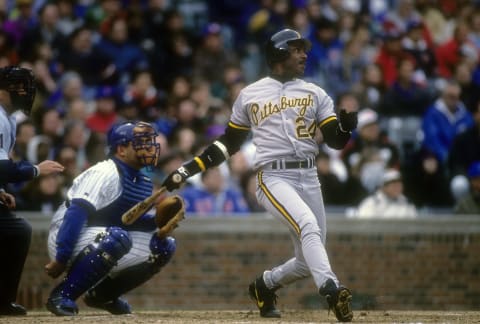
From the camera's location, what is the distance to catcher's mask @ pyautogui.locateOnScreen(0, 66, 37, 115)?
364 inches

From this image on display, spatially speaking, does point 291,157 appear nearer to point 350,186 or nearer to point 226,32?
point 350,186

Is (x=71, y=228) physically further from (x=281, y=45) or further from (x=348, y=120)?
(x=348, y=120)

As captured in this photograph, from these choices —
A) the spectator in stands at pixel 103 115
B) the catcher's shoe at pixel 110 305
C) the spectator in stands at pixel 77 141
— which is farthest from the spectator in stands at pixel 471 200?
the catcher's shoe at pixel 110 305

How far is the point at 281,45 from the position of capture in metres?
9.07

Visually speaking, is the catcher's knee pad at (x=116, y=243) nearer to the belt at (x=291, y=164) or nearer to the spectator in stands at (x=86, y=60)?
the belt at (x=291, y=164)

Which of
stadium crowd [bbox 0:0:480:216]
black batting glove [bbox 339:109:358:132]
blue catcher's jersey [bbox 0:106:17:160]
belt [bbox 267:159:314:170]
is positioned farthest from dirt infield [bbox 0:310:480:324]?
stadium crowd [bbox 0:0:480:216]

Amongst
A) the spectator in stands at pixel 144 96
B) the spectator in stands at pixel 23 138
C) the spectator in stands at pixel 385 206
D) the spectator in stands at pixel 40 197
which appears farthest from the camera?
the spectator in stands at pixel 144 96

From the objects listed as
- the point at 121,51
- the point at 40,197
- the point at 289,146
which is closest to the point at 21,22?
the point at 121,51

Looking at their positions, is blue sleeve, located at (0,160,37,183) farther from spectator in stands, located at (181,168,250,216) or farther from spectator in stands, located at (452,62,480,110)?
spectator in stands, located at (452,62,480,110)

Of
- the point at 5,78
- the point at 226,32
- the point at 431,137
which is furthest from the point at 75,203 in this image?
Answer: the point at 226,32

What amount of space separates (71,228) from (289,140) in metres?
1.67

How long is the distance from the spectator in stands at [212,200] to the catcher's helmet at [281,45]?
13.3 ft

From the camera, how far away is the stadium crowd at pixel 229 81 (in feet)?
45.1

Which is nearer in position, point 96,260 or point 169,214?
point 96,260
